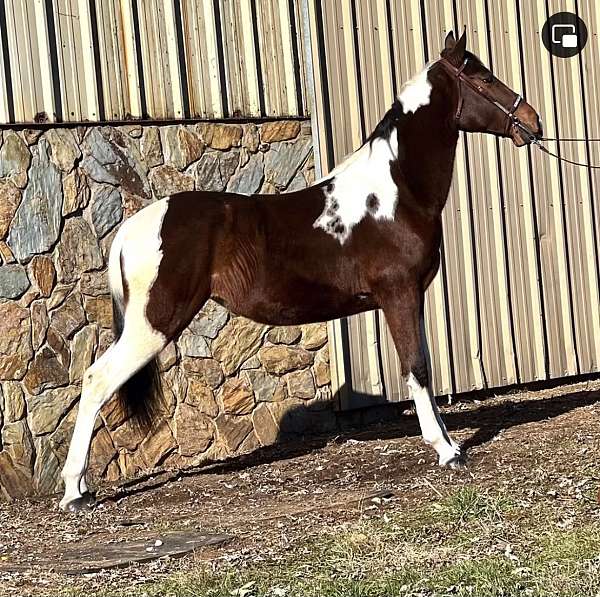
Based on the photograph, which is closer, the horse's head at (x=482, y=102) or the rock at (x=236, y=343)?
the horse's head at (x=482, y=102)

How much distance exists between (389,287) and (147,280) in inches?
58.5

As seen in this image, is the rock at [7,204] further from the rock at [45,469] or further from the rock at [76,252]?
the rock at [45,469]

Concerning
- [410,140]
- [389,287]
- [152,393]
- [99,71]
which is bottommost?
[152,393]

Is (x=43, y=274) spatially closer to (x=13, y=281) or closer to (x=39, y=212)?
(x=13, y=281)

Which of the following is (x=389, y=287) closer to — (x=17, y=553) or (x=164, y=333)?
(x=164, y=333)

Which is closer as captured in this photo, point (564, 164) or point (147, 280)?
point (147, 280)

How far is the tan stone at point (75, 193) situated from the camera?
866cm

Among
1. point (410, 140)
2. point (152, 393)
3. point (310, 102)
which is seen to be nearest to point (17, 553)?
point (152, 393)

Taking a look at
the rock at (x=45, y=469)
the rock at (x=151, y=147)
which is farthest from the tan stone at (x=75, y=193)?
the rock at (x=45, y=469)

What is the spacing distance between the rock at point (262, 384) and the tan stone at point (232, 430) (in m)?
0.22

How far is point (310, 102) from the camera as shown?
31.9 ft

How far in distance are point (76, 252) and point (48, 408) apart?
1.10 meters

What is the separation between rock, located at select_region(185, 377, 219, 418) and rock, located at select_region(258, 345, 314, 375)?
20.5 inches

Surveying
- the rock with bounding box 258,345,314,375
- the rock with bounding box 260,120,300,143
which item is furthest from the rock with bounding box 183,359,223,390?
the rock with bounding box 260,120,300,143
